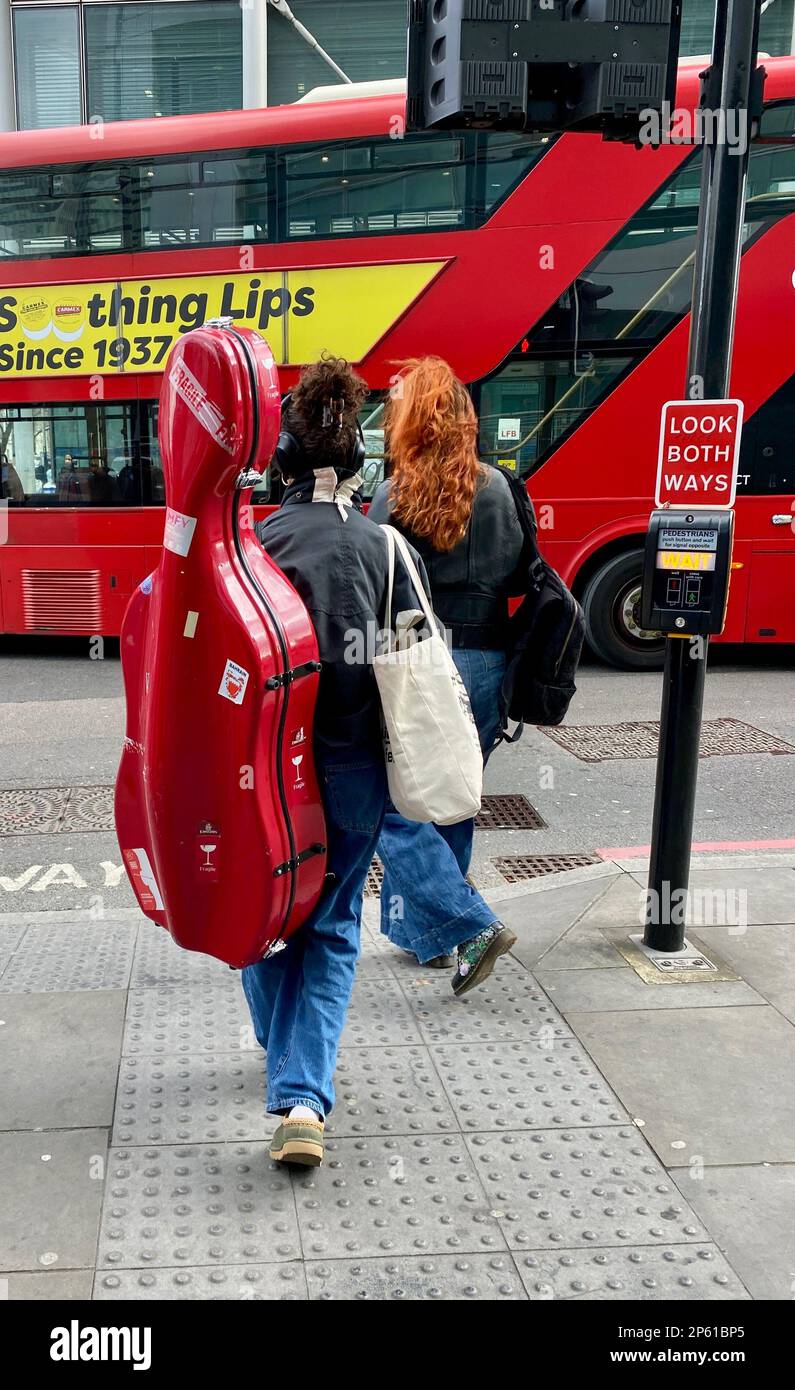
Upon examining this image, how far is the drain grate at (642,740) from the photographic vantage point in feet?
24.2

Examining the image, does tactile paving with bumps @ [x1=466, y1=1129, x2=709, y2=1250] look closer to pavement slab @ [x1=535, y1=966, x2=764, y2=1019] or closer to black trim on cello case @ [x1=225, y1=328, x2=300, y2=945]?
pavement slab @ [x1=535, y1=966, x2=764, y2=1019]

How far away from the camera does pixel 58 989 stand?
3770 millimetres

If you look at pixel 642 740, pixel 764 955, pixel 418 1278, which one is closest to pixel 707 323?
pixel 764 955

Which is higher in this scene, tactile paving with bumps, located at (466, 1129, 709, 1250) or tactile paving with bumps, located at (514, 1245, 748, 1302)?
tactile paving with bumps, located at (514, 1245, 748, 1302)

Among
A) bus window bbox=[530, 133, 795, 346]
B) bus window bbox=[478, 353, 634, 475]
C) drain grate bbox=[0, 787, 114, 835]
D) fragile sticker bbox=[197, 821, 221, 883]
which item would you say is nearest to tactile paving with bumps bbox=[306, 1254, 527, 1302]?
fragile sticker bbox=[197, 821, 221, 883]

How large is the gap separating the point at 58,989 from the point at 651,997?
6.29ft

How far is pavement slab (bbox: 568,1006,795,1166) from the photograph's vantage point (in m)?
2.94

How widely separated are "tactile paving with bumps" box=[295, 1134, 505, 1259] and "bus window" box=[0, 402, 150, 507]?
807cm

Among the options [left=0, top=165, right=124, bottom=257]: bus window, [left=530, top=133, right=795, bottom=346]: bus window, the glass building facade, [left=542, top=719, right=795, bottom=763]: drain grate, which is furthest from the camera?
the glass building facade

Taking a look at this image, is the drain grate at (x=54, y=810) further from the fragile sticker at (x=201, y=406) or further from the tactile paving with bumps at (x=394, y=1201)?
the fragile sticker at (x=201, y=406)

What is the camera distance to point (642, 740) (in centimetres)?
769

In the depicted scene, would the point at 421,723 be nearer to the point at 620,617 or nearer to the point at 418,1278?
the point at 418,1278

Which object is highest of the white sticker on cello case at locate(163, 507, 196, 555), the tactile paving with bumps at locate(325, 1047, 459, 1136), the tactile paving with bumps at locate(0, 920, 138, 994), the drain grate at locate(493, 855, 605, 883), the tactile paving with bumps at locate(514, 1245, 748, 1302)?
the white sticker on cello case at locate(163, 507, 196, 555)
